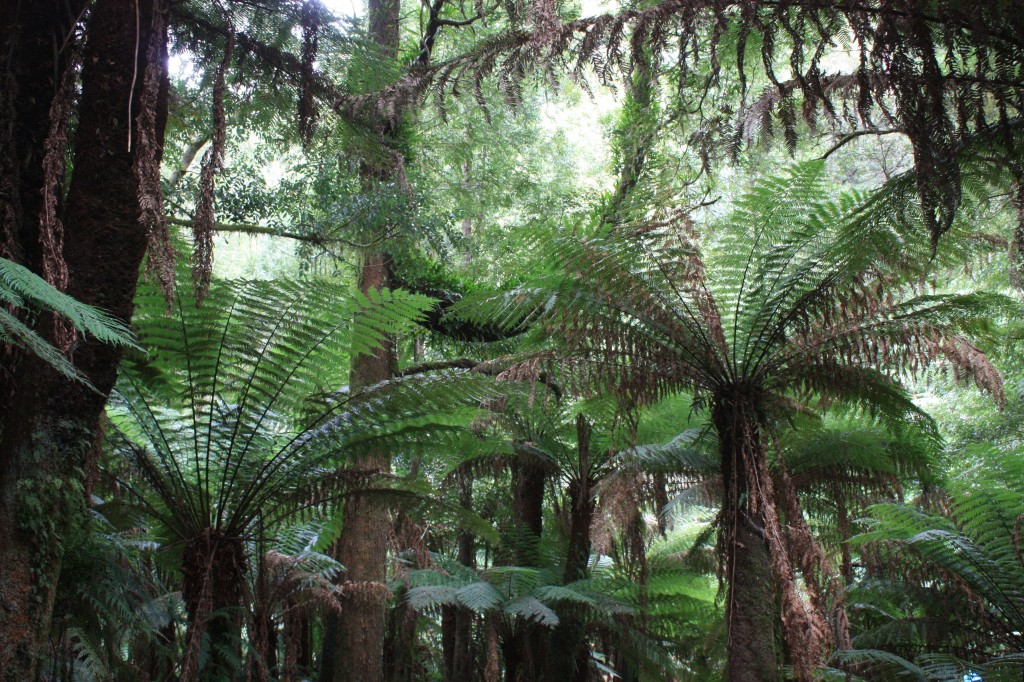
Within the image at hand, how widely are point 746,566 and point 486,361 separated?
1.59 metres

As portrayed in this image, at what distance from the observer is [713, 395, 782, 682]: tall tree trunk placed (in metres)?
3.08

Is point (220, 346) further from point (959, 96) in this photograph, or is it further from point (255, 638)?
point (959, 96)

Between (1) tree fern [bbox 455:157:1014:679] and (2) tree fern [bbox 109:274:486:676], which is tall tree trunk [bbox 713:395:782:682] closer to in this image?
(1) tree fern [bbox 455:157:1014:679]

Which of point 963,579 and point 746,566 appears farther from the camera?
point 963,579

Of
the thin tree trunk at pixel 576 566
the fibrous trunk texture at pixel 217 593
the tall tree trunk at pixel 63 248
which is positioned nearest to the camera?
the tall tree trunk at pixel 63 248

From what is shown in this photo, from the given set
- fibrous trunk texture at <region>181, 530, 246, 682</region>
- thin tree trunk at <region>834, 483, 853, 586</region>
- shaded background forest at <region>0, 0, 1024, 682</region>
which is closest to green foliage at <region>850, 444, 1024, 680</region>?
shaded background forest at <region>0, 0, 1024, 682</region>

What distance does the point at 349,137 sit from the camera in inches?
160

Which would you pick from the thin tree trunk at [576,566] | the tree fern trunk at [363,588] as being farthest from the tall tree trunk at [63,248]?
the thin tree trunk at [576,566]

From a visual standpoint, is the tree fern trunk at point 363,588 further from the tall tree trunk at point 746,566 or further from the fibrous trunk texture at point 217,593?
the tall tree trunk at point 746,566

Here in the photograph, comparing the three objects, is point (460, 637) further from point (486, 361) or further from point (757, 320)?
point (757, 320)

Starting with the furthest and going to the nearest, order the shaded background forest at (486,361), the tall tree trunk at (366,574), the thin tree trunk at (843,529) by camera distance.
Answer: the thin tree trunk at (843,529)
the tall tree trunk at (366,574)
the shaded background forest at (486,361)

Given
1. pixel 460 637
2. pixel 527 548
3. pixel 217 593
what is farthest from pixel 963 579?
pixel 460 637

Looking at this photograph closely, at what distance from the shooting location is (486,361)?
3.96 meters

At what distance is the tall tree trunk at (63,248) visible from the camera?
1845mm
